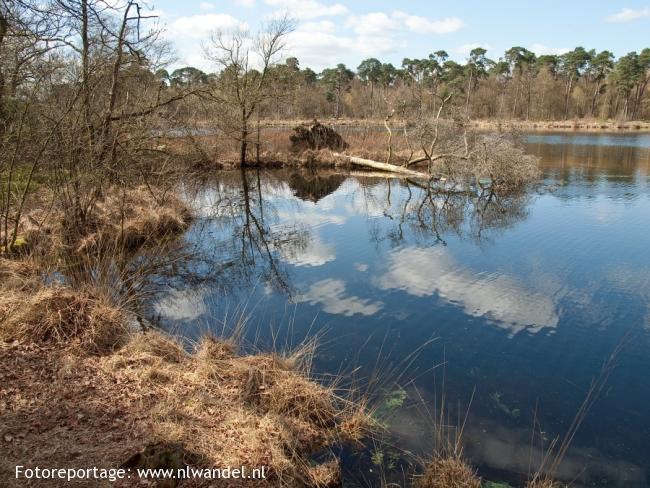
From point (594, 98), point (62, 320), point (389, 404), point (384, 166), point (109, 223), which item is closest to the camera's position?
point (389, 404)

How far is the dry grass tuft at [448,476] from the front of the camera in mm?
4285

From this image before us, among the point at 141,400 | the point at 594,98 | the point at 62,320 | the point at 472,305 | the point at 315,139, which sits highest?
the point at 594,98

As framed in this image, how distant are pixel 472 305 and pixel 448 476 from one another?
4.55 m

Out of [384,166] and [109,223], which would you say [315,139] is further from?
[109,223]

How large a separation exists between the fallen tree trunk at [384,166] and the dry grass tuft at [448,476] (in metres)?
20.7

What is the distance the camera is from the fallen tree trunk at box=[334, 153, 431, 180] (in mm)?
25089

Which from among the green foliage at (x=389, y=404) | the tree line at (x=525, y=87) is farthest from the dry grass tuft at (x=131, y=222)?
the tree line at (x=525, y=87)

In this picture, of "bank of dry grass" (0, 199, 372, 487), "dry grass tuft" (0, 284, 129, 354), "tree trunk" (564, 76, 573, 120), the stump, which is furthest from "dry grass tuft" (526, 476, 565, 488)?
"tree trunk" (564, 76, 573, 120)

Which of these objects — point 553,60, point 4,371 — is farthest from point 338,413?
point 553,60

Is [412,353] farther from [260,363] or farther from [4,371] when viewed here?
[4,371]

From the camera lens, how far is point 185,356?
6.12 meters

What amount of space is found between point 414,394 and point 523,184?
58.1 ft

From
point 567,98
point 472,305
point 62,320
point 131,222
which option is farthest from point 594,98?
point 62,320

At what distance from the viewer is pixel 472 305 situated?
8.53 metres
